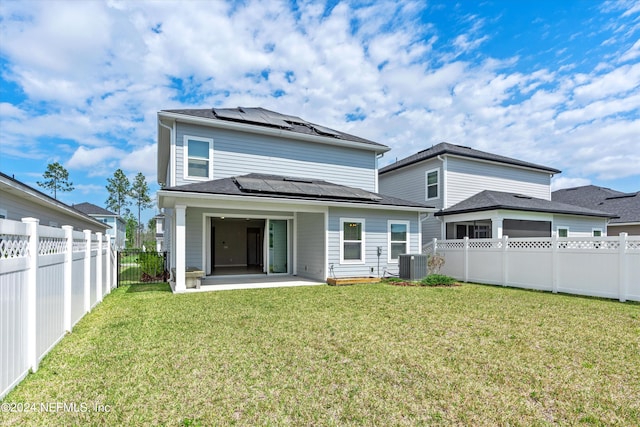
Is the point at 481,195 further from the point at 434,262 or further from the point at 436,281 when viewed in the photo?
the point at 436,281

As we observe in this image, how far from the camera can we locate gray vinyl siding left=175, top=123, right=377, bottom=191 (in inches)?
453

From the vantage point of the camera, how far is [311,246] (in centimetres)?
1197

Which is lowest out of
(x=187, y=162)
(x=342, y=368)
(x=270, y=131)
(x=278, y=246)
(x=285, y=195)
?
(x=342, y=368)

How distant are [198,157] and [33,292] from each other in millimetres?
8587

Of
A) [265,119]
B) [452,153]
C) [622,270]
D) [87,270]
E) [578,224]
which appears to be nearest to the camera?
[87,270]

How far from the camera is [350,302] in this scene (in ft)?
24.0

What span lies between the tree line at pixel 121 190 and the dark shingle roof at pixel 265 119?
3495 centimetres

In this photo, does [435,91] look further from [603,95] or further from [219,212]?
[219,212]

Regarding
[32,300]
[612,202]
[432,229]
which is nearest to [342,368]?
[32,300]

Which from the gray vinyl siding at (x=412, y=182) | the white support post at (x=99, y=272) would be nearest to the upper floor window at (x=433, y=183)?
the gray vinyl siding at (x=412, y=182)

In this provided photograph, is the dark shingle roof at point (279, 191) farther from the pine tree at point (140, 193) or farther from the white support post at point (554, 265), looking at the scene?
the pine tree at point (140, 193)

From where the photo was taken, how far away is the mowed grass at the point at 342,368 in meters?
2.59

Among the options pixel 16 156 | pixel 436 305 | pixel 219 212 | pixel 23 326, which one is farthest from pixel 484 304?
pixel 16 156

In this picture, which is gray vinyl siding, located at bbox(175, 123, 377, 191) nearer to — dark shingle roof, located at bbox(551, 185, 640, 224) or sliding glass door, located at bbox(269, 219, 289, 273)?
sliding glass door, located at bbox(269, 219, 289, 273)
